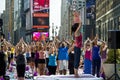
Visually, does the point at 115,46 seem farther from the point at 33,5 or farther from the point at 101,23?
the point at 33,5

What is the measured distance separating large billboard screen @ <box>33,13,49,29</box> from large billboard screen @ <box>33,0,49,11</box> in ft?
6.80

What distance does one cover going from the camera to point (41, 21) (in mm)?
133250

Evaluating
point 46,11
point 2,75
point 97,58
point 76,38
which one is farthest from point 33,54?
point 46,11

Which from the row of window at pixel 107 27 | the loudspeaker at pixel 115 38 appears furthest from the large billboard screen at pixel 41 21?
the loudspeaker at pixel 115 38

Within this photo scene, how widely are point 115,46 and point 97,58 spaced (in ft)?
8.64

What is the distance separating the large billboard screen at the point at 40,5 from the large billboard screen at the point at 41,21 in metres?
2.07

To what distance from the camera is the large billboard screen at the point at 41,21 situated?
5226 inches

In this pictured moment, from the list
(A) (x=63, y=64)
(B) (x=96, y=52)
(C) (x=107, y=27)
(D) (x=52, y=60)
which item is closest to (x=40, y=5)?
(C) (x=107, y=27)

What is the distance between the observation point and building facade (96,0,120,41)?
92438mm

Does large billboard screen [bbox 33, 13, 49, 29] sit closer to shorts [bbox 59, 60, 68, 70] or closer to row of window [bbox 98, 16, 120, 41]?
row of window [bbox 98, 16, 120, 41]

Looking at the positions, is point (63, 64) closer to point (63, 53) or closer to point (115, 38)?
point (63, 53)

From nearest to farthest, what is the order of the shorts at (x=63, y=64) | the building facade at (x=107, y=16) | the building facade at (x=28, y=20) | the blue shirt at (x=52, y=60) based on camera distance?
1. the blue shirt at (x=52, y=60)
2. the shorts at (x=63, y=64)
3. the building facade at (x=107, y=16)
4. the building facade at (x=28, y=20)

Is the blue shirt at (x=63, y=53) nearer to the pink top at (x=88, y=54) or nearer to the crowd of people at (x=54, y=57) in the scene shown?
the crowd of people at (x=54, y=57)

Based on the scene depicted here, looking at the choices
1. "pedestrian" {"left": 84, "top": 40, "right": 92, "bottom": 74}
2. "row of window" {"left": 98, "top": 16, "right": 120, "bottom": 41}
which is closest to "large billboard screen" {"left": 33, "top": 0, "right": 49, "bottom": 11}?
"row of window" {"left": 98, "top": 16, "right": 120, "bottom": 41}
